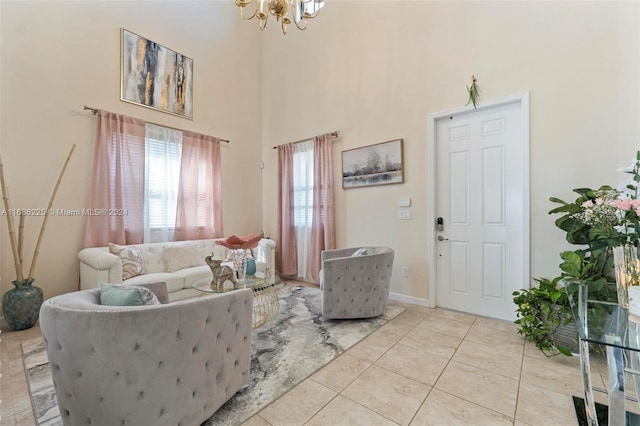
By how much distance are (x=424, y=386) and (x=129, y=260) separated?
3.18 meters

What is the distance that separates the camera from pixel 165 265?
3.52 meters

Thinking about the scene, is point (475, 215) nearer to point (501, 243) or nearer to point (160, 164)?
point (501, 243)

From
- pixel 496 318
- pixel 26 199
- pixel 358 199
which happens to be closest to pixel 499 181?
pixel 496 318

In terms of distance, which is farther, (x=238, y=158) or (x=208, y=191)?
(x=238, y=158)

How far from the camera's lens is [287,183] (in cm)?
464

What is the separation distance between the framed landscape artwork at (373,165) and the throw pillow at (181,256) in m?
2.30

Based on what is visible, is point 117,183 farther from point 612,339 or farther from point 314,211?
point 612,339

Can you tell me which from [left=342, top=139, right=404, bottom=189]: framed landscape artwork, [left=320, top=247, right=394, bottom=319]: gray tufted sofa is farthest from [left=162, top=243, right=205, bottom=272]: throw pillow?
[left=342, top=139, right=404, bottom=189]: framed landscape artwork

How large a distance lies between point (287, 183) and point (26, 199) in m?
3.11

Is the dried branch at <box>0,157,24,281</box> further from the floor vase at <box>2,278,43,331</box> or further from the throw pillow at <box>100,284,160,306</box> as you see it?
the throw pillow at <box>100,284,160,306</box>

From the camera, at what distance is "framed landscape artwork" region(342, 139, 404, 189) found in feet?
11.6

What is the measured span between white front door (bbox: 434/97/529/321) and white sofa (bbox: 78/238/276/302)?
2485 mm

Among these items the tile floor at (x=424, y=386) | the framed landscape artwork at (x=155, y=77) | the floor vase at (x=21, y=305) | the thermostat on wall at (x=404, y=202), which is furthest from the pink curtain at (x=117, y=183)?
the thermostat on wall at (x=404, y=202)

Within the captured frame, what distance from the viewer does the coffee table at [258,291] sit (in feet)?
8.08
